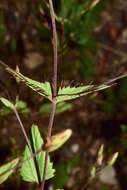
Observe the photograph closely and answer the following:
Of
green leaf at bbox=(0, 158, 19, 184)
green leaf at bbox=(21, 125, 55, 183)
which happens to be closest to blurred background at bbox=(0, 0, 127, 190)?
green leaf at bbox=(21, 125, 55, 183)

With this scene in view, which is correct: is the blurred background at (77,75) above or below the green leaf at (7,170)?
below

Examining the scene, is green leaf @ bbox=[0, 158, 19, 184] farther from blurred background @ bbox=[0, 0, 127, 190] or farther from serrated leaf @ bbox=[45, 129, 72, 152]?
blurred background @ bbox=[0, 0, 127, 190]

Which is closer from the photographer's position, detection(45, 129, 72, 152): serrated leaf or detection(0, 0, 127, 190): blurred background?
detection(45, 129, 72, 152): serrated leaf

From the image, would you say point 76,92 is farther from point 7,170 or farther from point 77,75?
point 77,75

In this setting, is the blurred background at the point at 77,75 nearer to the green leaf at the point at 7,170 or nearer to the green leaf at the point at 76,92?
the green leaf at the point at 76,92

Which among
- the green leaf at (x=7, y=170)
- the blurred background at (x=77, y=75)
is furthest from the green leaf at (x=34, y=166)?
the blurred background at (x=77, y=75)
